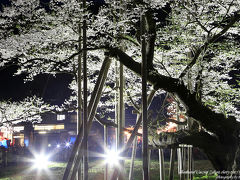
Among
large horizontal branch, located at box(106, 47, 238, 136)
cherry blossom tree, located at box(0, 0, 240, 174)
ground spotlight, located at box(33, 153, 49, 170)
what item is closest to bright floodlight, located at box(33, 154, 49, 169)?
ground spotlight, located at box(33, 153, 49, 170)

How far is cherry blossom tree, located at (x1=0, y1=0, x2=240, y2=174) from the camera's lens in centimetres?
529

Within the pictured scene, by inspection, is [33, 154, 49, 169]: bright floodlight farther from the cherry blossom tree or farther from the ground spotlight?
the cherry blossom tree

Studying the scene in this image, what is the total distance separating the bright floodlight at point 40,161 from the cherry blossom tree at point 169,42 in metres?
12.7

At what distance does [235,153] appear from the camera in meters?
4.97

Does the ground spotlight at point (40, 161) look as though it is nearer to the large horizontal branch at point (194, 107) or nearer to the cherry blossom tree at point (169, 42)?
the cherry blossom tree at point (169, 42)

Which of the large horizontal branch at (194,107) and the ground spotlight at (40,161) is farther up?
the large horizontal branch at (194,107)

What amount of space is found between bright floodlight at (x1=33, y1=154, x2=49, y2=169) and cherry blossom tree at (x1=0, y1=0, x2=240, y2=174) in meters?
12.7

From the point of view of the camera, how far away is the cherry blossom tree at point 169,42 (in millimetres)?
5293

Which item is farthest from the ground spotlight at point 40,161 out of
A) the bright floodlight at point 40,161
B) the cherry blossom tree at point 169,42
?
the cherry blossom tree at point 169,42

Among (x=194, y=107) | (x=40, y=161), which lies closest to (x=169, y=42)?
(x=194, y=107)

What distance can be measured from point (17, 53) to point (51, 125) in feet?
83.8

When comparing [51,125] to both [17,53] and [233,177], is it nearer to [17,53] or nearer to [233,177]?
[17,53]

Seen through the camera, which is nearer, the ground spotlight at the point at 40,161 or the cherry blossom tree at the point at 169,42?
the cherry blossom tree at the point at 169,42

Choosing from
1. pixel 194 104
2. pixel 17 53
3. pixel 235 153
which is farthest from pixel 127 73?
pixel 235 153
